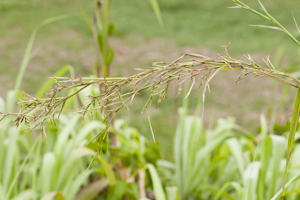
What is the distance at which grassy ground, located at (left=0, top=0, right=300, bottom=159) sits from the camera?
3566 millimetres

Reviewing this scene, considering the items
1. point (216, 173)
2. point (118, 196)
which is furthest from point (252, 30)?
point (118, 196)

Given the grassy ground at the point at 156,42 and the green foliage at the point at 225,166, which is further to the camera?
the grassy ground at the point at 156,42

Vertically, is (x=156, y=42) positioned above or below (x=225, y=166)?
above

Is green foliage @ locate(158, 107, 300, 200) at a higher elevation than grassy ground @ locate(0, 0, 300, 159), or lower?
lower

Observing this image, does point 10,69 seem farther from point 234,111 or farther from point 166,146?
point 234,111

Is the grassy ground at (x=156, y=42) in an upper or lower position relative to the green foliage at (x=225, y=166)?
upper

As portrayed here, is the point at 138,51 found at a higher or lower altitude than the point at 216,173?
higher

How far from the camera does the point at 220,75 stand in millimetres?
4438

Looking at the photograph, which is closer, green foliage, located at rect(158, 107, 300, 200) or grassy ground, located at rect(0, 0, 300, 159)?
green foliage, located at rect(158, 107, 300, 200)

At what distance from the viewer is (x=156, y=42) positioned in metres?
5.21

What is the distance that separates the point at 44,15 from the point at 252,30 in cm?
362

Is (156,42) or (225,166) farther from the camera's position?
(156,42)

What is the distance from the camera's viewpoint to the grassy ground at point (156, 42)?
357 cm

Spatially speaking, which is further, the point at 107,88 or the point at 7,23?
the point at 7,23
